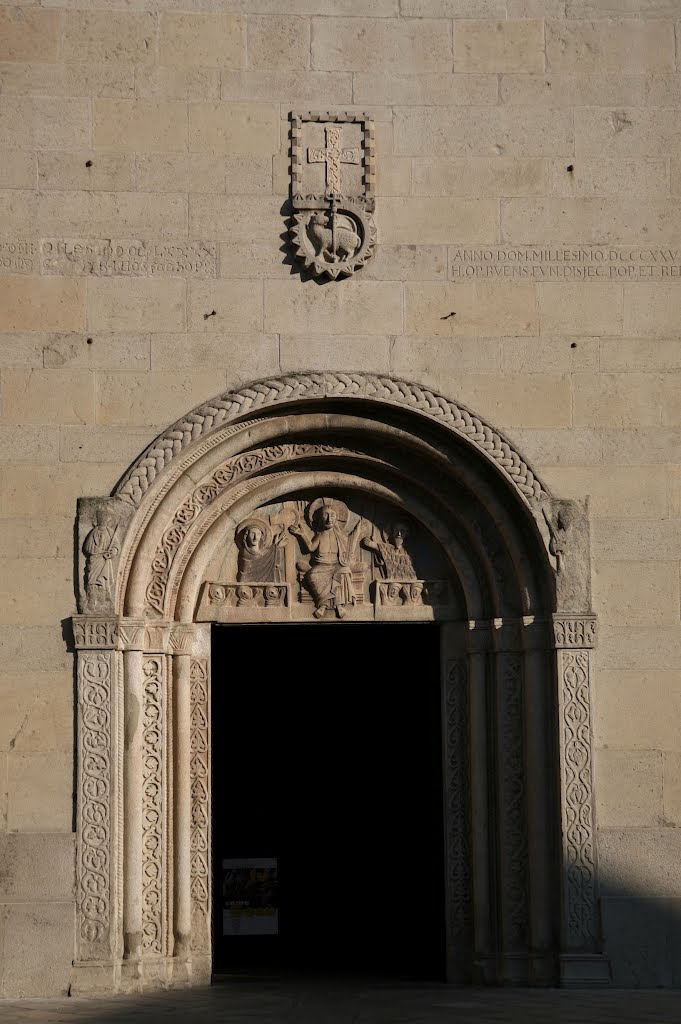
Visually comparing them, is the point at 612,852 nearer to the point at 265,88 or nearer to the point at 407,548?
the point at 407,548

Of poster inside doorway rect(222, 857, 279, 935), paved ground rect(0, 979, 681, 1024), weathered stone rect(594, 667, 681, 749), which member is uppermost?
weathered stone rect(594, 667, 681, 749)

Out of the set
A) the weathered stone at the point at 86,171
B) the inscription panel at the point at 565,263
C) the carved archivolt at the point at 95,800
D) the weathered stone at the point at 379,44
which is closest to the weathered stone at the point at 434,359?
the inscription panel at the point at 565,263

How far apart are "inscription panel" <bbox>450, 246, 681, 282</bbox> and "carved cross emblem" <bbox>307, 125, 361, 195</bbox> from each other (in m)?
0.93

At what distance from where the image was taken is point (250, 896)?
14.1 metres

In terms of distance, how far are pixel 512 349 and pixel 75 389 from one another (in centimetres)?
294

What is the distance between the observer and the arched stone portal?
976 centimetres

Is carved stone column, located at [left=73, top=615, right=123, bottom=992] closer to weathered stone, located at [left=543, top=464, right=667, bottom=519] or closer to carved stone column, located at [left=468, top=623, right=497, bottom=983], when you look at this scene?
carved stone column, located at [left=468, top=623, right=497, bottom=983]

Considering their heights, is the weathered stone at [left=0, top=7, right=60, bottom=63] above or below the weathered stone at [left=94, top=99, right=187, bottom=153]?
above

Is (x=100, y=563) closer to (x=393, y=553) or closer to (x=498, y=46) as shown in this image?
(x=393, y=553)

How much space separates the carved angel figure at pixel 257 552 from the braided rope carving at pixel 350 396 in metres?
0.84

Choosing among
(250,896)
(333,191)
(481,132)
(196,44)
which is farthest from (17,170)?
(250,896)

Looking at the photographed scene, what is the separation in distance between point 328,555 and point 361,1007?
3016mm

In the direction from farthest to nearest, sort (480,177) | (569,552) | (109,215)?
(480,177)
(109,215)
(569,552)

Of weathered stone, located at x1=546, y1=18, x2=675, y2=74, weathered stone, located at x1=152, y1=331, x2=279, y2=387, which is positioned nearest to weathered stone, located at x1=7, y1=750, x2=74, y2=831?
weathered stone, located at x1=152, y1=331, x2=279, y2=387
